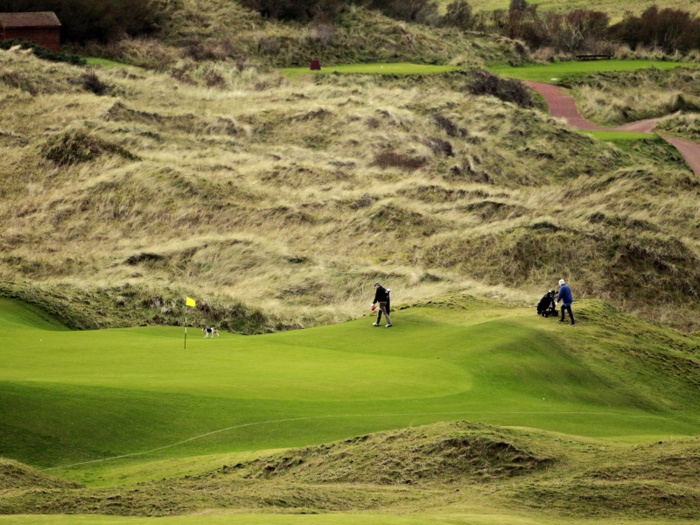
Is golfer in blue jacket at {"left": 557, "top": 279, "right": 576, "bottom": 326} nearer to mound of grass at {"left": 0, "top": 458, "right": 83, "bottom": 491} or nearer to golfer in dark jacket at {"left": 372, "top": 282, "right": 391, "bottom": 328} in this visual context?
golfer in dark jacket at {"left": 372, "top": 282, "right": 391, "bottom": 328}

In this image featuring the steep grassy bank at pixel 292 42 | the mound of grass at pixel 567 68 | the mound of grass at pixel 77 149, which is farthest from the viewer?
the mound of grass at pixel 567 68

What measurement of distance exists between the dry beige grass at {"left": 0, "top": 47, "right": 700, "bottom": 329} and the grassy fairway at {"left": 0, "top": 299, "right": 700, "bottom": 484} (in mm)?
6592

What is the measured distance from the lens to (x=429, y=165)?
46469 millimetres

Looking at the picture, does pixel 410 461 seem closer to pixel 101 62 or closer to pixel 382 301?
pixel 382 301

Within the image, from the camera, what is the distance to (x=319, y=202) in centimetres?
3859

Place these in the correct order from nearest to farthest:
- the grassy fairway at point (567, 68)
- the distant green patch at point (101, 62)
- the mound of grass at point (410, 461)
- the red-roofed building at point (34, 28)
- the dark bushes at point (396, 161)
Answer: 1. the mound of grass at point (410, 461)
2. the dark bushes at point (396, 161)
3. the red-roofed building at point (34, 28)
4. the distant green patch at point (101, 62)
5. the grassy fairway at point (567, 68)

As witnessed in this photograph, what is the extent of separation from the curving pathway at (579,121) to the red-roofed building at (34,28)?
38.5 m

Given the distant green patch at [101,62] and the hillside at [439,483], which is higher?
the distant green patch at [101,62]

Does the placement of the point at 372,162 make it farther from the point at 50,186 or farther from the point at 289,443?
the point at 289,443

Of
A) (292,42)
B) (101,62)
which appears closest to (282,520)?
(101,62)

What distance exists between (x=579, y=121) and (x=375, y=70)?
16.7 meters

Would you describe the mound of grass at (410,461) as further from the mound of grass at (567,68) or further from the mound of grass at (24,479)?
the mound of grass at (567,68)

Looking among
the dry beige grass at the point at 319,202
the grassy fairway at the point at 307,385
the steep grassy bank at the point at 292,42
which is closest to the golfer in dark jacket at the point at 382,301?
the grassy fairway at the point at 307,385

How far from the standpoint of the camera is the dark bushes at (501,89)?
209 feet
